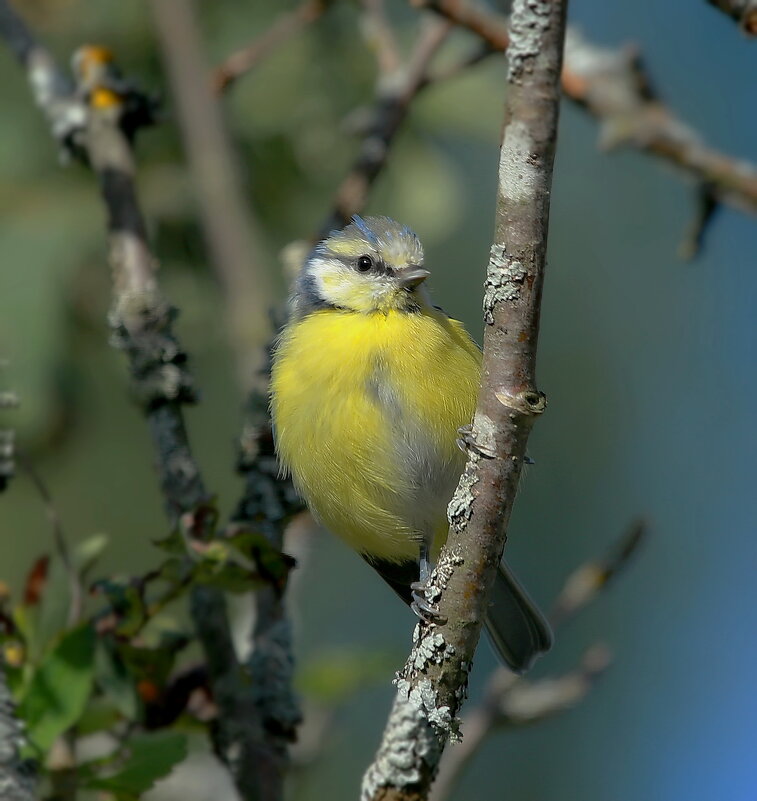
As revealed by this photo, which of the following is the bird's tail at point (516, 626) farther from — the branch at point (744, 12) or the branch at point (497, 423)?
the branch at point (744, 12)

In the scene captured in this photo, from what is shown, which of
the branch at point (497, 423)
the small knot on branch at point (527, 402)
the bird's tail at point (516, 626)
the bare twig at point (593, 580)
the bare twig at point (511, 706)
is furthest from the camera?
the bird's tail at point (516, 626)

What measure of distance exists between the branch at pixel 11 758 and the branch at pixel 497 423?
27.1 inches

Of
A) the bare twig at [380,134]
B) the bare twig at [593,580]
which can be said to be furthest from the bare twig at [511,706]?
the bare twig at [380,134]

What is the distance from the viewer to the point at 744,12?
258 centimetres

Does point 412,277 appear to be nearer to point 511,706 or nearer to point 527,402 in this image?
point 511,706

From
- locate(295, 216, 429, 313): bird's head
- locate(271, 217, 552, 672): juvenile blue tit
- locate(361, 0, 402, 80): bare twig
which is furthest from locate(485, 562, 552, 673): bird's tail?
locate(361, 0, 402, 80): bare twig

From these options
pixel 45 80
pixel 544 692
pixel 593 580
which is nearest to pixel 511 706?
pixel 544 692

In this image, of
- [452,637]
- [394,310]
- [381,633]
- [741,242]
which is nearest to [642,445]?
[741,242]

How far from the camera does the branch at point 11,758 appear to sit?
88.4 inches

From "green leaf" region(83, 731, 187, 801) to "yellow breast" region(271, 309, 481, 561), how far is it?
870 millimetres

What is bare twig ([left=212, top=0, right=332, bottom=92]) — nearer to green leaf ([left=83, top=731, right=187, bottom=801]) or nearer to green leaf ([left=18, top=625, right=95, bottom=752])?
green leaf ([left=18, top=625, right=95, bottom=752])

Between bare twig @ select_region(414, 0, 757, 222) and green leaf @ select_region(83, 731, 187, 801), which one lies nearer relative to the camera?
green leaf @ select_region(83, 731, 187, 801)

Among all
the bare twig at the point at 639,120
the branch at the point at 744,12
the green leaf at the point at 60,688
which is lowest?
the green leaf at the point at 60,688

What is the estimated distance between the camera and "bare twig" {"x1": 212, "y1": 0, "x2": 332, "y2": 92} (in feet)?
10.8
